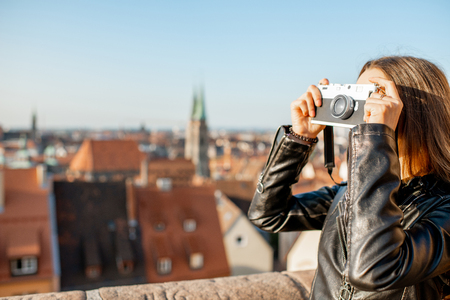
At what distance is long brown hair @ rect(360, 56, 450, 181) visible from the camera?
1355 millimetres

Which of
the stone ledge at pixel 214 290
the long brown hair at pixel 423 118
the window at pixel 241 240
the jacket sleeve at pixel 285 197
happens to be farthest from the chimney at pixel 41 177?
the long brown hair at pixel 423 118

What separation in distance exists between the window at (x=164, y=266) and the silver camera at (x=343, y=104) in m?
13.9

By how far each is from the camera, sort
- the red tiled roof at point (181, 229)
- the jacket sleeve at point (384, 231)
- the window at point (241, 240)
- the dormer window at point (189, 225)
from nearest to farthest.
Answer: the jacket sleeve at point (384, 231) → the red tiled roof at point (181, 229) → the dormer window at point (189, 225) → the window at point (241, 240)

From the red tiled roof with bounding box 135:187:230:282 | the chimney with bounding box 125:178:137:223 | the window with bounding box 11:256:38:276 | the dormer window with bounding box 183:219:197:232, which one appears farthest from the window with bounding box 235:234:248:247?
the window with bounding box 11:256:38:276

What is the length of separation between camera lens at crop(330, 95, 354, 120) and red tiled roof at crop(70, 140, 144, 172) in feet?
152

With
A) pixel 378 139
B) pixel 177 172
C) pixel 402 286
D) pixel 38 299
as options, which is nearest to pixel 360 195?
pixel 378 139

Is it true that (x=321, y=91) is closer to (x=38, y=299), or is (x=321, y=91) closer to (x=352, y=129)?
(x=352, y=129)

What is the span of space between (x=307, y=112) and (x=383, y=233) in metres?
0.62

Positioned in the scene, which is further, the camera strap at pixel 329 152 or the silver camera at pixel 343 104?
the camera strap at pixel 329 152

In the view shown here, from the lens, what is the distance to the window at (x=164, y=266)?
14453mm

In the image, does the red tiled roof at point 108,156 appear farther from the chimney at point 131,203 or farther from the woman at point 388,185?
the woman at point 388,185

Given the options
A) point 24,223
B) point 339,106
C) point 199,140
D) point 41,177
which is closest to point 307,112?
point 339,106

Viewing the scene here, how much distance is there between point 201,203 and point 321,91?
1595 cm

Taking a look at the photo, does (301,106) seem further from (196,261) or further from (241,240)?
(241,240)
